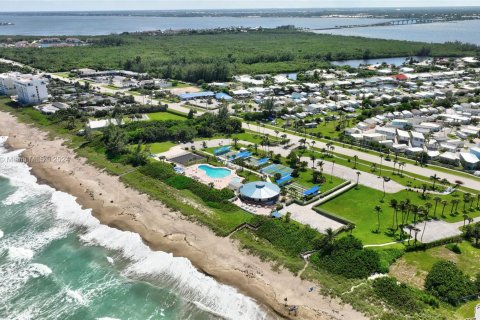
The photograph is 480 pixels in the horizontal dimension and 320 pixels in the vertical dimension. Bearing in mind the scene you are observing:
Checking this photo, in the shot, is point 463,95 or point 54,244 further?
point 463,95

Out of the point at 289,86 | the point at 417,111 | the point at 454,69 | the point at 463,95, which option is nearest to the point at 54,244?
the point at 417,111

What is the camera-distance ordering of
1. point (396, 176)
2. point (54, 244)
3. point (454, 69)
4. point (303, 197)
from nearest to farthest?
point (54, 244) → point (303, 197) → point (396, 176) → point (454, 69)

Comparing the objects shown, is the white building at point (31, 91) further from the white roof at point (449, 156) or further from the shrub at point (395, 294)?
the shrub at point (395, 294)

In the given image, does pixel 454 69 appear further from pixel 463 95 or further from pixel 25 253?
pixel 25 253

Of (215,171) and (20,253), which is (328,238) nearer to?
(215,171)

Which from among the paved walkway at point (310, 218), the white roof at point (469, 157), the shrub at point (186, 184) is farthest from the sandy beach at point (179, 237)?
the white roof at point (469, 157)
